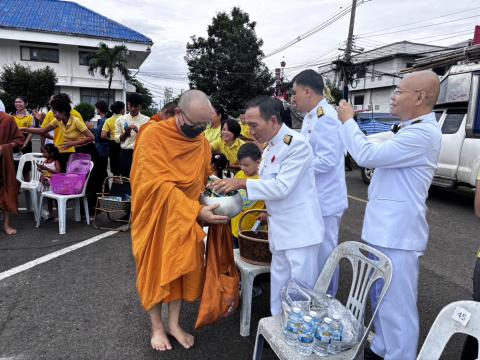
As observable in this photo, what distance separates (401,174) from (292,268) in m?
0.84

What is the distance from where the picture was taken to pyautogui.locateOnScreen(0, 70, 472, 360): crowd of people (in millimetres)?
2027

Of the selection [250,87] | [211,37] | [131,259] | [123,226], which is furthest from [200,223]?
[211,37]

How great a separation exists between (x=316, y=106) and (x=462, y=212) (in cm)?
529

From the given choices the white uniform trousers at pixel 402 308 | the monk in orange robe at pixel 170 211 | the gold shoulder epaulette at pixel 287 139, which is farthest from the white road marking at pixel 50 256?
the white uniform trousers at pixel 402 308

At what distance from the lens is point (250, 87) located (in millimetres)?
26766

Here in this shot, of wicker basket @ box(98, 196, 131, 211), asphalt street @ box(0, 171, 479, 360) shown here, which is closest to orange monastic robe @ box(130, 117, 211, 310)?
asphalt street @ box(0, 171, 479, 360)

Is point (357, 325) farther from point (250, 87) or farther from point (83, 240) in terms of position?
point (250, 87)

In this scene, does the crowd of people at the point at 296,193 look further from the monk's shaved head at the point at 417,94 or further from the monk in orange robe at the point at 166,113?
the monk in orange robe at the point at 166,113

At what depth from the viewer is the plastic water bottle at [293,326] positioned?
172 centimetres

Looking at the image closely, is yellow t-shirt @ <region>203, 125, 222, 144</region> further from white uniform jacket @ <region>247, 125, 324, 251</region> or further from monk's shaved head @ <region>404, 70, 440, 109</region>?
monk's shaved head @ <region>404, 70, 440, 109</region>

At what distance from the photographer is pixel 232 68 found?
26797 mm

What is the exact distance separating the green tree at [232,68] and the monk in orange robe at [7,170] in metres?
22.0

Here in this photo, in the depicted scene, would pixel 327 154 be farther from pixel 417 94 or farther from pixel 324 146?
pixel 417 94

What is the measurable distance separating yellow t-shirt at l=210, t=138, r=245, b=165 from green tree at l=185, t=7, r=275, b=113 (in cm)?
2155
